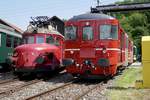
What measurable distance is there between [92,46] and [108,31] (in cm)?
96

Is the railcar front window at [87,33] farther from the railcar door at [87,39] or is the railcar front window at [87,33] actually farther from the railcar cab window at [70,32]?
the railcar cab window at [70,32]

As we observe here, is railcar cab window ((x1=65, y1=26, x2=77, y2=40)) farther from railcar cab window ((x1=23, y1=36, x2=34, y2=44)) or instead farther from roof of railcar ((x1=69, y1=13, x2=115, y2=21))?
railcar cab window ((x1=23, y1=36, x2=34, y2=44))

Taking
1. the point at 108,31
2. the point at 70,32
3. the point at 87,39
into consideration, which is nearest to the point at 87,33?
the point at 87,39

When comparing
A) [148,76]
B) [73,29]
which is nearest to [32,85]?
[73,29]

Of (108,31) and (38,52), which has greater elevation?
(108,31)

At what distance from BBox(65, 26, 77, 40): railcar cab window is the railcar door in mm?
318

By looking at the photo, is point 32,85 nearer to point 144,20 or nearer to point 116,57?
point 116,57

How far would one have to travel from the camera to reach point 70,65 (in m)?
16.5

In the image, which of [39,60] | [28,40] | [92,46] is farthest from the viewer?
[28,40]

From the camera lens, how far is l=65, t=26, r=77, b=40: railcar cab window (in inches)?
658

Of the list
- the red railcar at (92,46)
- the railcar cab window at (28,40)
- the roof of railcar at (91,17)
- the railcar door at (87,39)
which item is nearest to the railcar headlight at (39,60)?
the red railcar at (92,46)

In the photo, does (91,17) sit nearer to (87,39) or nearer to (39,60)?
(87,39)

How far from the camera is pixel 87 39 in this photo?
53.6 ft

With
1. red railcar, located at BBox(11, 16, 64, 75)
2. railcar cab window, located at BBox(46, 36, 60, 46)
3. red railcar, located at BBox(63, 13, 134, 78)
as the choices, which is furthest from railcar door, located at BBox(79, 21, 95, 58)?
railcar cab window, located at BBox(46, 36, 60, 46)
